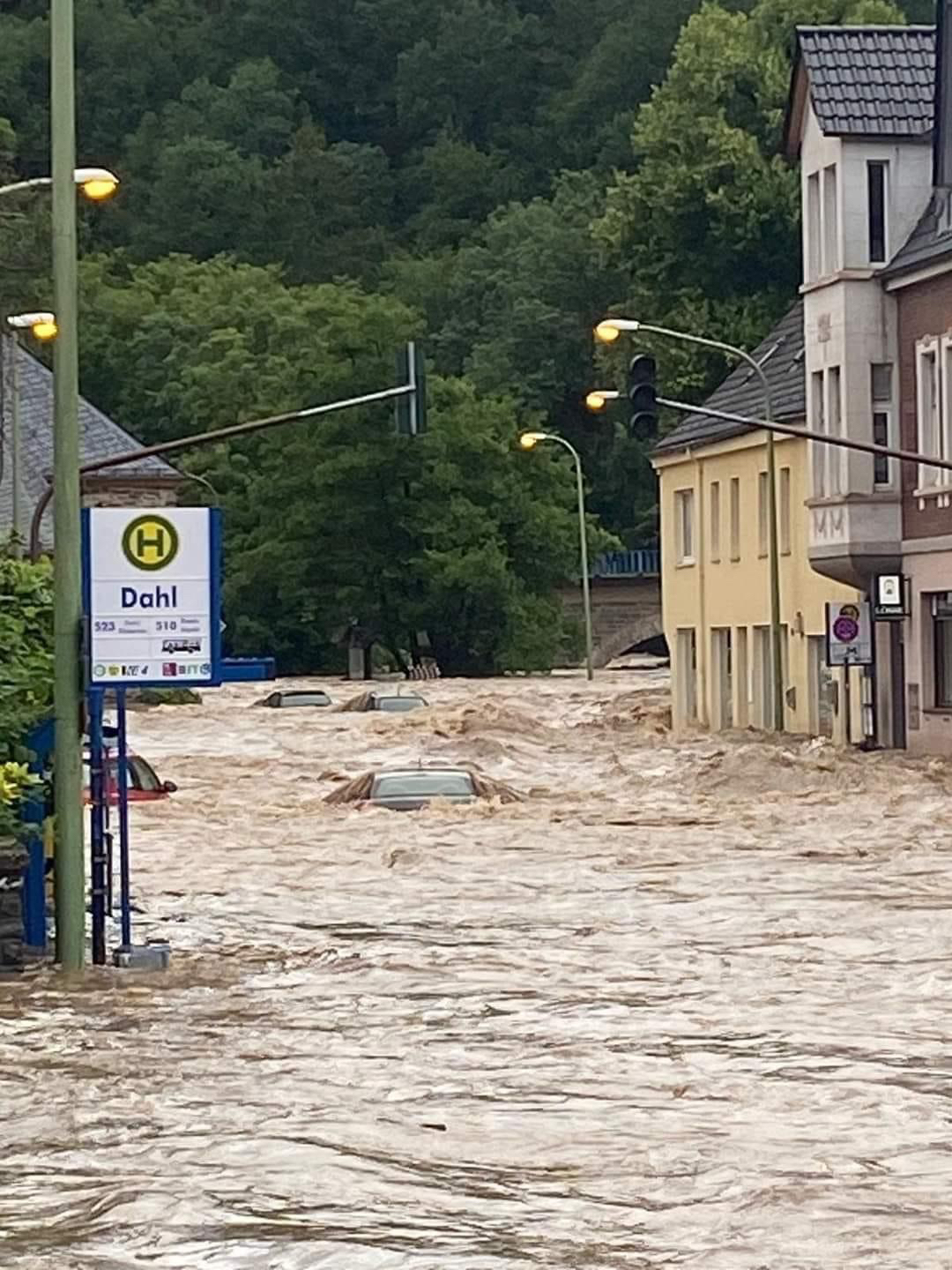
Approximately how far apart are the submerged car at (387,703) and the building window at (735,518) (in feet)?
44.8

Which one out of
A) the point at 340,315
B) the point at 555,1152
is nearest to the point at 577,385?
the point at 340,315

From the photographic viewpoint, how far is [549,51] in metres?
150

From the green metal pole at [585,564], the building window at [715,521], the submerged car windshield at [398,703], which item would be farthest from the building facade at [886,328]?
the green metal pole at [585,564]

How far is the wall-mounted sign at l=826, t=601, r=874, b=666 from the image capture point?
1948 inches

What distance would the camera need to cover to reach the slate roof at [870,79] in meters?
52.3

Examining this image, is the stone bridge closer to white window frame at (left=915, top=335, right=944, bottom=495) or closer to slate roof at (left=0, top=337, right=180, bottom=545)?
slate roof at (left=0, top=337, right=180, bottom=545)

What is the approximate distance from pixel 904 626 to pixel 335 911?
24.3 m

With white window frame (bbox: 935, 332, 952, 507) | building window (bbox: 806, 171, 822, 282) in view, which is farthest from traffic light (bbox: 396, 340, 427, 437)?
building window (bbox: 806, 171, 822, 282)

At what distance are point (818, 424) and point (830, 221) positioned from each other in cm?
346

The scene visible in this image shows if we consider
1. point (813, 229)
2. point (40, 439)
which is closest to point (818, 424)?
point (813, 229)

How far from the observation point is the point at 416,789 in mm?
41406

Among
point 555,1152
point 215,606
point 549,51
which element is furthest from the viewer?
point 549,51

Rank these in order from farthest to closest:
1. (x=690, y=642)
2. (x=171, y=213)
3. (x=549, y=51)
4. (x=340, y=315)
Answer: (x=549, y=51) → (x=171, y=213) → (x=340, y=315) → (x=690, y=642)

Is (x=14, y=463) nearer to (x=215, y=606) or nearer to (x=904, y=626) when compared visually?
(x=904, y=626)
